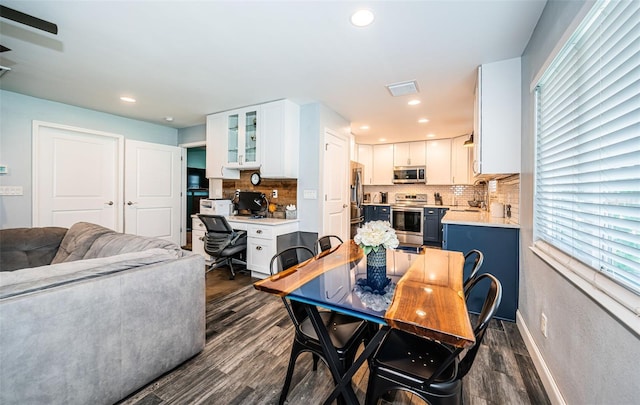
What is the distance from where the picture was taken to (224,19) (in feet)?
6.17

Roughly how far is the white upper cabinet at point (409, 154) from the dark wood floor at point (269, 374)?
4.10 m

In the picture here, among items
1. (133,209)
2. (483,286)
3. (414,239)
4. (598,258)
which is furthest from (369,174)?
(598,258)

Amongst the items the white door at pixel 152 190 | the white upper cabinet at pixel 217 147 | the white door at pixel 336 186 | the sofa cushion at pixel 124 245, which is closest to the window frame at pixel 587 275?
the sofa cushion at pixel 124 245

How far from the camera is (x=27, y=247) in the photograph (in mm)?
2455

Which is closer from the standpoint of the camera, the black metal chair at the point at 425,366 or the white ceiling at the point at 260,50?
the black metal chair at the point at 425,366

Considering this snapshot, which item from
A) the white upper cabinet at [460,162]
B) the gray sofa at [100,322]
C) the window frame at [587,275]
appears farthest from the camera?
the white upper cabinet at [460,162]

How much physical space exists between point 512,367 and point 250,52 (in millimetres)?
3115

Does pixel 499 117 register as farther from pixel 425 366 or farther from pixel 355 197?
pixel 355 197

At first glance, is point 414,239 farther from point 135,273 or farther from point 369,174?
point 135,273

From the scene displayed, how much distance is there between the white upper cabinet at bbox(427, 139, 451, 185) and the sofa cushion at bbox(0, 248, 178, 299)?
17.5ft

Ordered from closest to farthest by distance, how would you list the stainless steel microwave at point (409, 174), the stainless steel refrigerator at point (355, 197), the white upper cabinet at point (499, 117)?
the white upper cabinet at point (499, 117) < the stainless steel refrigerator at point (355, 197) < the stainless steel microwave at point (409, 174)

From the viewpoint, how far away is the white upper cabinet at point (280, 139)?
3580mm

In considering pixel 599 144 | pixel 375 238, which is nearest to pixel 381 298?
pixel 375 238

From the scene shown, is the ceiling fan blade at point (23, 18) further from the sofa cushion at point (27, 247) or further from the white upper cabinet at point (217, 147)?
the white upper cabinet at point (217, 147)
